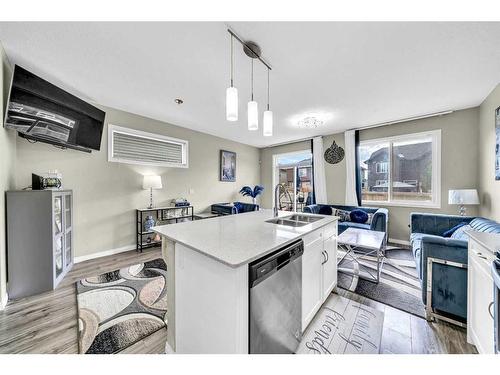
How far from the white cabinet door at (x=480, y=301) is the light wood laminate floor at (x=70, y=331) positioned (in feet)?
0.65

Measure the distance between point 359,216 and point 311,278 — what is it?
2815 millimetres

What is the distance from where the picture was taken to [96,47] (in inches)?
71.7

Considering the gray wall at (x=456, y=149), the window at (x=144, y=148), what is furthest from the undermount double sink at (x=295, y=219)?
the gray wall at (x=456, y=149)

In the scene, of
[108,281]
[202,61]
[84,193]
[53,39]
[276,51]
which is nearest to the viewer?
[53,39]

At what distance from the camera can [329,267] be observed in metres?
1.95

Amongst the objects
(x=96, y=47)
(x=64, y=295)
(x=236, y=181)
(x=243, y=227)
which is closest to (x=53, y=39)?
(x=96, y=47)

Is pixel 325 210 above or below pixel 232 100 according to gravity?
below

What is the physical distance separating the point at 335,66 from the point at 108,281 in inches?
147

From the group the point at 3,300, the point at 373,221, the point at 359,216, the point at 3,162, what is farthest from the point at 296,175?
the point at 3,300

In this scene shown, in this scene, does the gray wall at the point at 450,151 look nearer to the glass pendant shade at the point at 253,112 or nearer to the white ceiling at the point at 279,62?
the white ceiling at the point at 279,62

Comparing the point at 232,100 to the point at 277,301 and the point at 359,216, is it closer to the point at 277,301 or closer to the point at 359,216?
the point at 277,301

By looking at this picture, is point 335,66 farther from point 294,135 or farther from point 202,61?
point 294,135

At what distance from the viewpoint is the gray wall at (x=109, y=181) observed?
108 inches

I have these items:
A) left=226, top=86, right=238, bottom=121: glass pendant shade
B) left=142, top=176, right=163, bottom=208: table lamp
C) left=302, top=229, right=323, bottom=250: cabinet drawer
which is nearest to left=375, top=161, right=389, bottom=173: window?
left=302, top=229, right=323, bottom=250: cabinet drawer
